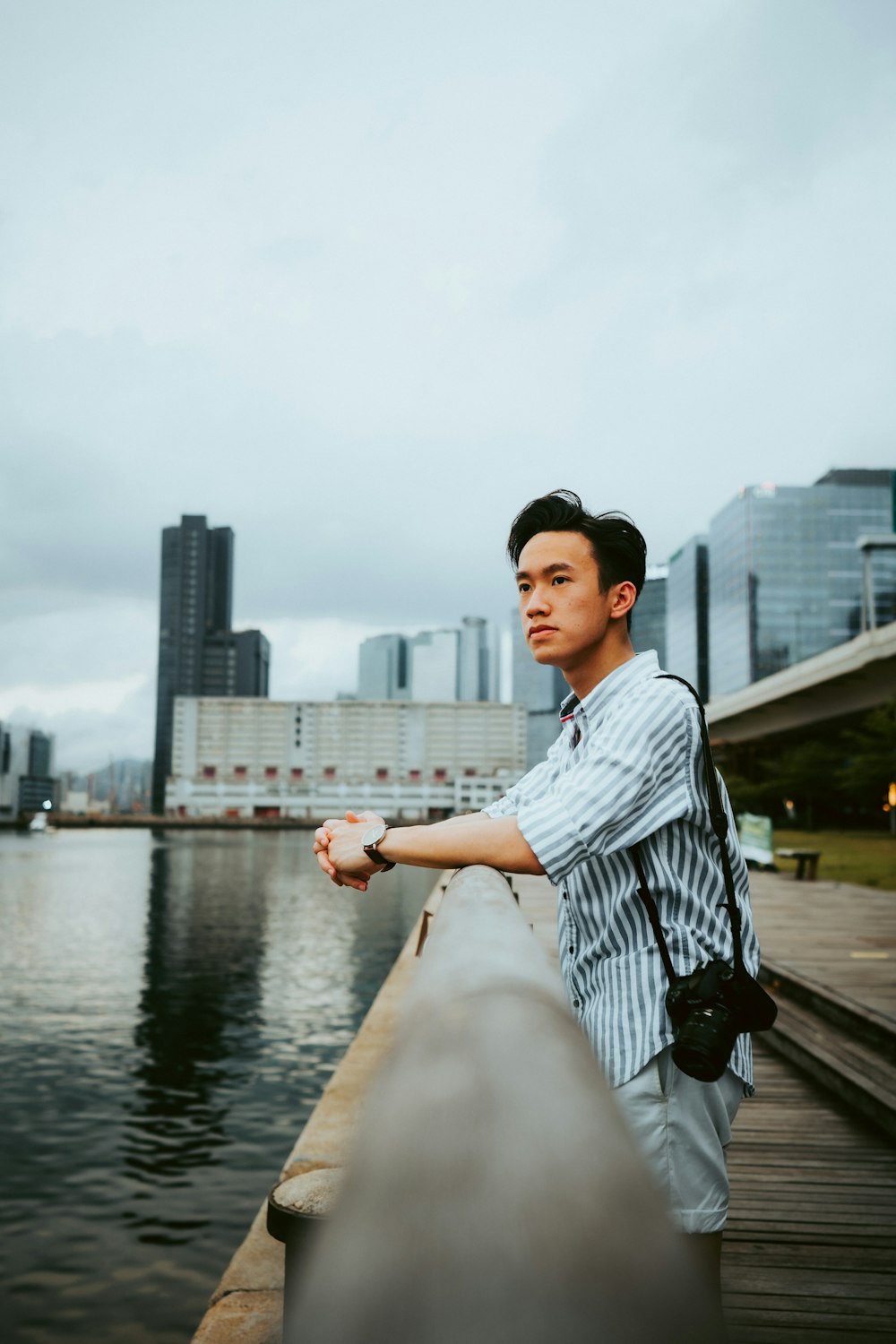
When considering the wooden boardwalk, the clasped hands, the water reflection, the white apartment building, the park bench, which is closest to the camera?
the clasped hands

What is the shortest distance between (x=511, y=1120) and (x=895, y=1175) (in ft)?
13.8

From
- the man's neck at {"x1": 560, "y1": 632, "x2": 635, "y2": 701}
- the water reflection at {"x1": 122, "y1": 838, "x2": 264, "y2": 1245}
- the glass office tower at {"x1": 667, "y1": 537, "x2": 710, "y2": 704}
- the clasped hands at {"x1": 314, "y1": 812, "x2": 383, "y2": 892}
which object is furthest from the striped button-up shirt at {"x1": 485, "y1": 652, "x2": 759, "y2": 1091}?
the glass office tower at {"x1": 667, "y1": 537, "x2": 710, "y2": 704}

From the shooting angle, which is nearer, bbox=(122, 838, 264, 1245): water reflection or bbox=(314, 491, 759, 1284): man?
bbox=(314, 491, 759, 1284): man

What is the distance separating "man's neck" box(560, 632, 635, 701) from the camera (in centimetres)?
187

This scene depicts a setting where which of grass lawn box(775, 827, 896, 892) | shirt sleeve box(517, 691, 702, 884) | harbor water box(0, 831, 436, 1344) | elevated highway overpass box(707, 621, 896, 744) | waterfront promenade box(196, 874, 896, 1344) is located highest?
elevated highway overpass box(707, 621, 896, 744)

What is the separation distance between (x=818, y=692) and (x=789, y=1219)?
1681 inches

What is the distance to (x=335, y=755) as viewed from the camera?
13612 cm

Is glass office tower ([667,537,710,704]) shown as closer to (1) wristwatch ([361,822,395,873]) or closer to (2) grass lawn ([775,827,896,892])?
(2) grass lawn ([775,827,896,892])

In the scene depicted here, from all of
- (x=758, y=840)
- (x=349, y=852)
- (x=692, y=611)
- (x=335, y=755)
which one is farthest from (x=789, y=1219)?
(x=335, y=755)

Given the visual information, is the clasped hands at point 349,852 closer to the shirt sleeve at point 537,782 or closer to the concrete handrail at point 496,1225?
the shirt sleeve at point 537,782

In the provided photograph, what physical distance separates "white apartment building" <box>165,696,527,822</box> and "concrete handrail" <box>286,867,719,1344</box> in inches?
5184

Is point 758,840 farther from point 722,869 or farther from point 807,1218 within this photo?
point 722,869

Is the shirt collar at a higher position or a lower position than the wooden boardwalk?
higher

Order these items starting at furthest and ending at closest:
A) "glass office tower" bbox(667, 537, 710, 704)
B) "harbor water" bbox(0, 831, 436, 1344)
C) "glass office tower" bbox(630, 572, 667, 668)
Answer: "glass office tower" bbox(630, 572, 667, 668) → "glass office tower" bbox(667, 537, 710, 704) → "harbor water" bbox(0, 831, 436, 1344)
